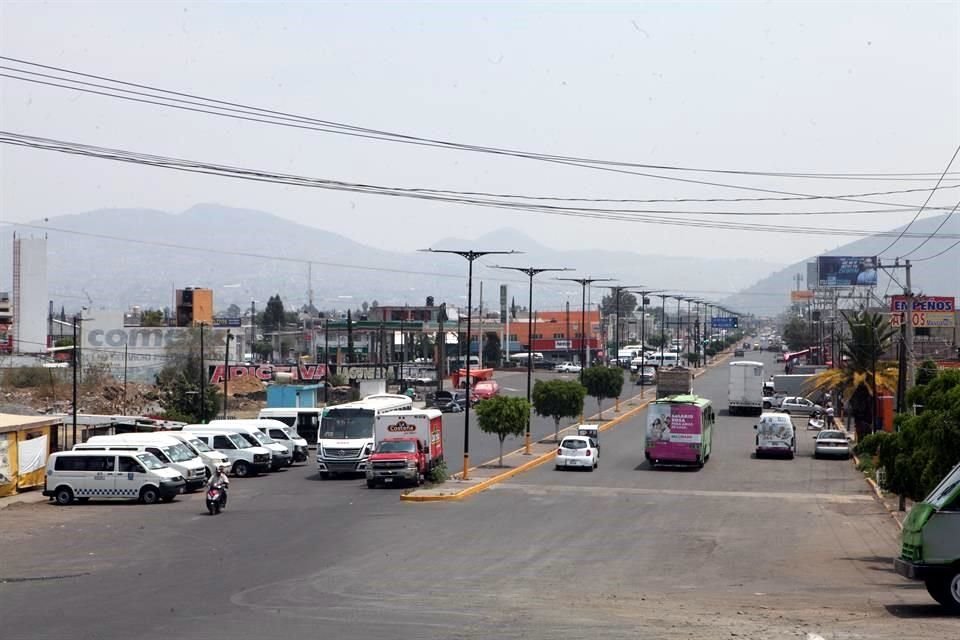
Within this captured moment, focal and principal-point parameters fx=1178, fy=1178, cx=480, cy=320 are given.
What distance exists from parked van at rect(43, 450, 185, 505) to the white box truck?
50.8 m

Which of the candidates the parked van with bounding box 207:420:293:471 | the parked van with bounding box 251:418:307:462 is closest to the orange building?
the parked van with bounding box 251:418:307:462

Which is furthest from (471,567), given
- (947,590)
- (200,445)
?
(200,445)

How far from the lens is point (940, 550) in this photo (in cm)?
1725

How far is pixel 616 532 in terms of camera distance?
30.2 metres

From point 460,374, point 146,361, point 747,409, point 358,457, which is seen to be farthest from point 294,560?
point 146,361

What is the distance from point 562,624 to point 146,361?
9699 centimetres

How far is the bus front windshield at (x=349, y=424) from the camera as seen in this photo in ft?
149

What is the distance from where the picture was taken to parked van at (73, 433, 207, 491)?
1545 inches

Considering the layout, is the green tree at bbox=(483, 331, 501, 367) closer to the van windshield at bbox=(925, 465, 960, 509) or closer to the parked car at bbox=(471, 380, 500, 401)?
the parked car at bbox=(471, 380, 500, 401)

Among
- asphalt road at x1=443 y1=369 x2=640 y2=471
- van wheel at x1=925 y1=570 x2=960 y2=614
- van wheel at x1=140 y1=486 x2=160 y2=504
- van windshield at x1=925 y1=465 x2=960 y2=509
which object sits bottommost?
asphalt road at x1=443 y1=369 x2=640 y2=471

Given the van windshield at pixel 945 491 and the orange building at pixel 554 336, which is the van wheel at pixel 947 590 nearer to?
the van windshield at pixel 945 491

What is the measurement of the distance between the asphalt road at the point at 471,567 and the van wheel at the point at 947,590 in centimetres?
24

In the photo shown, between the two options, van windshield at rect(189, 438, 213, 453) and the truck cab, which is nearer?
the truck cab

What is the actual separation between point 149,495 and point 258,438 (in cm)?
1082
